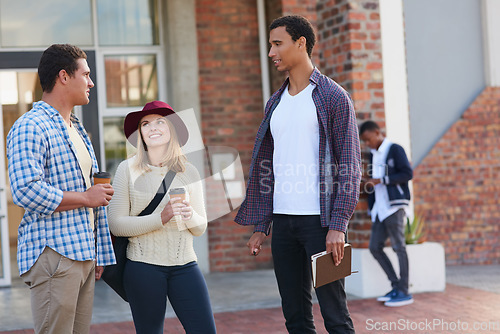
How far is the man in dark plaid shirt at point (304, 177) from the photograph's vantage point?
344 centimetres

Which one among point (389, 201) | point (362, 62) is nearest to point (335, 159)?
point (389, 201)

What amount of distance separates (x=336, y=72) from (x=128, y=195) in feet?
13.7

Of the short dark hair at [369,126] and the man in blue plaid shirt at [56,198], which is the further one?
the short dark hair at [369,126]

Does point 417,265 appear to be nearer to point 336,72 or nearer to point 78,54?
point 336,72

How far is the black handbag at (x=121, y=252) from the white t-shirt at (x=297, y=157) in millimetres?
568

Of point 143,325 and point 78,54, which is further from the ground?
point 78,54

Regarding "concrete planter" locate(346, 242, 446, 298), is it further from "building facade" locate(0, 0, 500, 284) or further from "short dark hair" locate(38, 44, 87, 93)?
"short dark hair" locate(38, 44, 87, 93)

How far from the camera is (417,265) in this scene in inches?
282

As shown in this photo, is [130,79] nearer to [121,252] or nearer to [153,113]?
[153,113]

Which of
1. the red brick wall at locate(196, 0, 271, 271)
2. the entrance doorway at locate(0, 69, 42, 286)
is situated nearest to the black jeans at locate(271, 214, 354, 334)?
the red brick wall at locate(196, 0, 271, 271)

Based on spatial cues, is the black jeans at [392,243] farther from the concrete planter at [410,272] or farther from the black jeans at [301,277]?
the black jeans at [301,277]

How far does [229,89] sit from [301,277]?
5.88m

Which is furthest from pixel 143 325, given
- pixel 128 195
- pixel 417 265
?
pixel 417 265

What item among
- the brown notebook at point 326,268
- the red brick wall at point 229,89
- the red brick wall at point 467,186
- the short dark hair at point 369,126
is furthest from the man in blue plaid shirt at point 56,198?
the red brick wall at point 467,186
